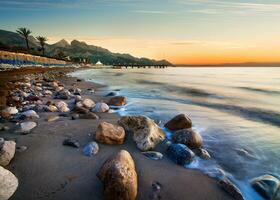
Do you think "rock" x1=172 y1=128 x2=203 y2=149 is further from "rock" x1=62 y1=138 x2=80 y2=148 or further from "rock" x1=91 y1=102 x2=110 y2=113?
"rock" x1=91 y1=102 x2=110 y2=113

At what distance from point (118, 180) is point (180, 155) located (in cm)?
141

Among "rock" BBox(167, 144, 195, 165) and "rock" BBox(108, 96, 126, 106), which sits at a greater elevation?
"rock" BBox(167, 144, 195, 165)

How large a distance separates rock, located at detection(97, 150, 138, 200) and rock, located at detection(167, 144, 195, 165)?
1.03 meters

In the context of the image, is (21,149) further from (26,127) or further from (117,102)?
(117,102)

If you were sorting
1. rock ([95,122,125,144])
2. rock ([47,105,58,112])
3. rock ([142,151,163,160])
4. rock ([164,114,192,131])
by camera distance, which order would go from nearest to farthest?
rock ([142,151,163,160]), rock ([95,122,125,144]), rock ([164,114,192,131]), rock ([47,105,58,112])

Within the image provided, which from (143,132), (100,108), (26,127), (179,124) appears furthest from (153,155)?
(100,108)

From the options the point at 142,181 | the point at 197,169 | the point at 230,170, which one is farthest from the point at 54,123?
the point at 230,170

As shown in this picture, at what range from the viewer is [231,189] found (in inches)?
116

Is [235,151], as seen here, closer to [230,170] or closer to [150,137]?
[230,170]

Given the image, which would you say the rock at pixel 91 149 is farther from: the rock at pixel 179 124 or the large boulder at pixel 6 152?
the rock at pixel 179 124

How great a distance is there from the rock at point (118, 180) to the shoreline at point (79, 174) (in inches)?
5.8

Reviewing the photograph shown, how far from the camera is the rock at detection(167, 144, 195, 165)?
3.57 metres

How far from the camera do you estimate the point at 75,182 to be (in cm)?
288

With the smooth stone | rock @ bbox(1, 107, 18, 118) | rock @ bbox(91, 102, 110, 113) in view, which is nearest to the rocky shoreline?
rock @ bbox(1, 107, 18, 118)
